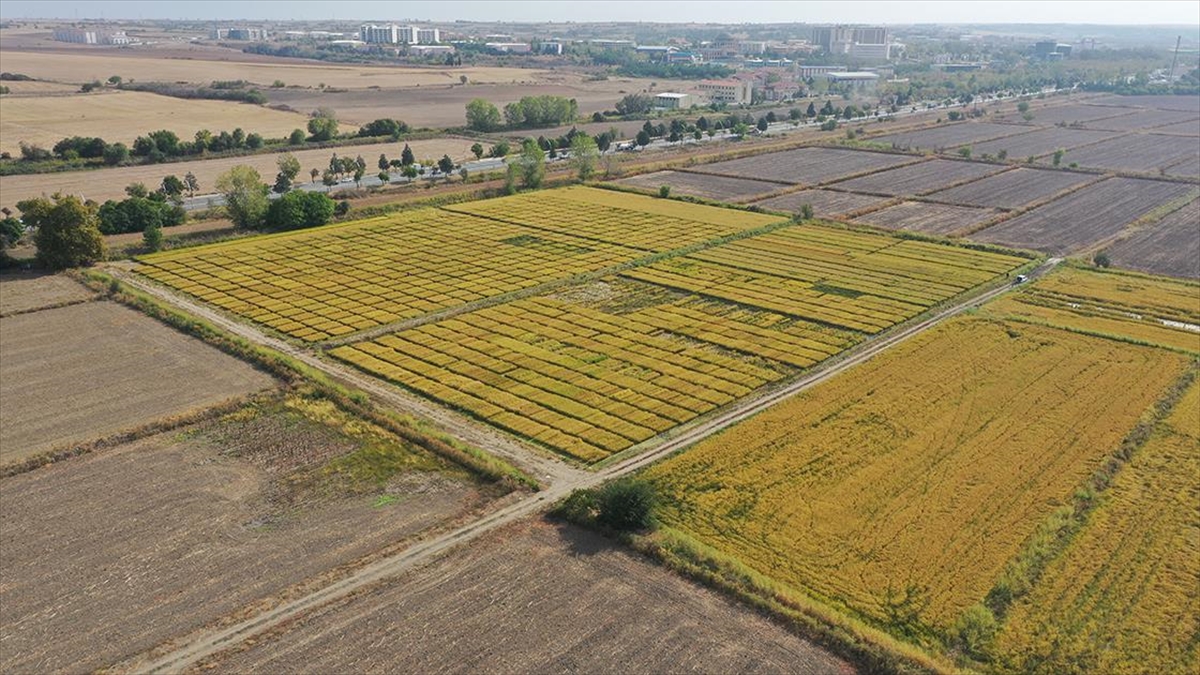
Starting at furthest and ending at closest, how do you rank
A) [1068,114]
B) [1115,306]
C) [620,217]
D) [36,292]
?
[1068,114] < [620,217] < [36,292] < [1115,306]

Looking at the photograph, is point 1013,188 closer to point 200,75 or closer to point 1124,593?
point 1124,593

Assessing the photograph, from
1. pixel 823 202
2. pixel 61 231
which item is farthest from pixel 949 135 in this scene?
pixel 61 231

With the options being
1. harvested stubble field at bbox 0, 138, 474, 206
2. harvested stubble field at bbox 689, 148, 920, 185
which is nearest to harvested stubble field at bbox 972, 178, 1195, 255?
harvested stubble field at bbox 689, 148, 920, 185

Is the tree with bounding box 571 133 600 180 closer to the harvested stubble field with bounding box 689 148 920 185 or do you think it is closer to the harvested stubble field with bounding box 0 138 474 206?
the harvested stubble field with bounding box 689 148 920 185

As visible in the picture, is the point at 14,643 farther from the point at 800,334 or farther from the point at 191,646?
the point at 800,334

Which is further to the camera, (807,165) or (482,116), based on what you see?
(482,116)

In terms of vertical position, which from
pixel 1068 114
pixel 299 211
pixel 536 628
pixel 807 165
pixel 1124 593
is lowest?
pixel 536 628

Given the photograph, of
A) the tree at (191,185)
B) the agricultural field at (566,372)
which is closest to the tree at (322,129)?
the tree at (191,185)
